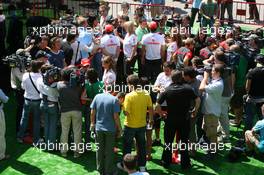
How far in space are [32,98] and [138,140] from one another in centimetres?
225

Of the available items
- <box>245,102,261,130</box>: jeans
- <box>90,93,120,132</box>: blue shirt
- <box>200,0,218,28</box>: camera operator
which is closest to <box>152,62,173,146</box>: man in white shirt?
<box>90,93,120,132</box>: blue shirt

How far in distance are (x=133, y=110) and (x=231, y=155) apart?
222cm

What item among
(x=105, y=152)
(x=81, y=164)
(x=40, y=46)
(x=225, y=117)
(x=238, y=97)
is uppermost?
(x=40, y=46)

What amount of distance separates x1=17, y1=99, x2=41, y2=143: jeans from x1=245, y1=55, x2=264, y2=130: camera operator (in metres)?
3.98

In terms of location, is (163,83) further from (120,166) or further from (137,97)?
(120,166)

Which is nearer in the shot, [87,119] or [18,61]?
[87,119]

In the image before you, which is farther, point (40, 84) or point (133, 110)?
point (40, 84)

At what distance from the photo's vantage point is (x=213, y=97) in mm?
8516

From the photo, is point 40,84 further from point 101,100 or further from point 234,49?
point 234,49

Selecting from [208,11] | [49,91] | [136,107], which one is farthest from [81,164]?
[208,11]

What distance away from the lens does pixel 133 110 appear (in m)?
7.92

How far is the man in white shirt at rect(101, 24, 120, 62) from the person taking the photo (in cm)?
1098

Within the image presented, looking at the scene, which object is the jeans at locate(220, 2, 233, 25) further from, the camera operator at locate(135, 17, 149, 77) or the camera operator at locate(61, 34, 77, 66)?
the camera operator at locate(61, 34, 77, 66)

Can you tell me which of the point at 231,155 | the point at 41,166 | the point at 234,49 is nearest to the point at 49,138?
the point at 41,166
